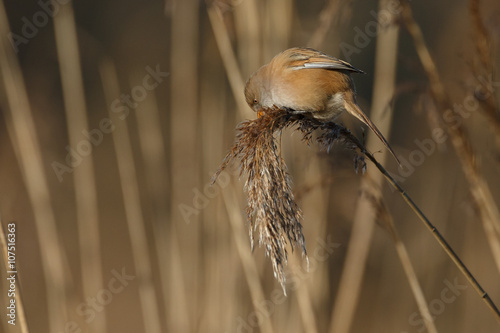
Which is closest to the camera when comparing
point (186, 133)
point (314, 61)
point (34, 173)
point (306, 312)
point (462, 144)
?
point (462, 144)

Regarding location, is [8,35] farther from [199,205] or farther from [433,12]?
[433,12]

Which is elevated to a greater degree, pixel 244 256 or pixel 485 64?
pixel 244 256

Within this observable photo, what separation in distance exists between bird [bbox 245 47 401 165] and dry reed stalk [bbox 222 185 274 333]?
37cm

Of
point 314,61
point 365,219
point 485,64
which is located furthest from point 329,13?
point 365,219

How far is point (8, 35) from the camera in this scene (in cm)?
199

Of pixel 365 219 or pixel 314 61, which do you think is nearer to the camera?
pixel 314 61

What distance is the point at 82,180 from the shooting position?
2090mm

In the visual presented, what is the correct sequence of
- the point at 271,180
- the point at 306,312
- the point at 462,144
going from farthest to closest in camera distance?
the point at 306,312 < the point at 462,144 < the point at 271,180

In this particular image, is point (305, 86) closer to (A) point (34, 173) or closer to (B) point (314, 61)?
(B) point (314, 61)

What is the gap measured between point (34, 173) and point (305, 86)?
101 cm

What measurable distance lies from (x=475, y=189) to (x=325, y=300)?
85cm

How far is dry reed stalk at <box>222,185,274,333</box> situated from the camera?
179cm

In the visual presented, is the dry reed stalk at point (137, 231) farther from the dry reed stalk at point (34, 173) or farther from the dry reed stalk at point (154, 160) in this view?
the dry reed stalk at point (34, 173)

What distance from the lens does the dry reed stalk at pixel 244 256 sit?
179 cm
